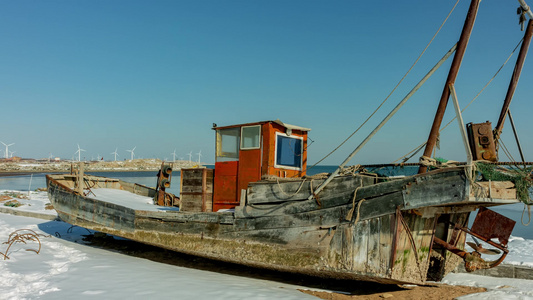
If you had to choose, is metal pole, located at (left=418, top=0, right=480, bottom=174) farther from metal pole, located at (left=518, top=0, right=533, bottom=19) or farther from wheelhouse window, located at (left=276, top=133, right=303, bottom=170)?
wheelhouse window, located at (left=276, top=133, right=303, bottom=170)

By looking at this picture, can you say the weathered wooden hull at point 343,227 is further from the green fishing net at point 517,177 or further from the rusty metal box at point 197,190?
the rusty metal box at point 197,190

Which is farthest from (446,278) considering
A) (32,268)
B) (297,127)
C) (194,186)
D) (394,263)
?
(32,268)

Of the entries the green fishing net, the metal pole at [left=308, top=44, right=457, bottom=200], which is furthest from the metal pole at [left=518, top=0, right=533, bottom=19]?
the green fishing net

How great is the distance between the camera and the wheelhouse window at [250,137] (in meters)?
8.27

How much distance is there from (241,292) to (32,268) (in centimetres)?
390

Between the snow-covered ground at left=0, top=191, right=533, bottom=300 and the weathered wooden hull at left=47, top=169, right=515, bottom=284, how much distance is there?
0.61 metres

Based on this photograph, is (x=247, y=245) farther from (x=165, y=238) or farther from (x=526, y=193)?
(x=526, y=193)

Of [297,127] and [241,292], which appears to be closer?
[241,292]

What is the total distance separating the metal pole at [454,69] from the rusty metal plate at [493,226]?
4.97ft

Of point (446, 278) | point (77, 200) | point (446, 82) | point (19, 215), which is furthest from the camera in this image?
point (19, 215)

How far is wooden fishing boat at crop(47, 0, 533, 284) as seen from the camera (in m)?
5.68

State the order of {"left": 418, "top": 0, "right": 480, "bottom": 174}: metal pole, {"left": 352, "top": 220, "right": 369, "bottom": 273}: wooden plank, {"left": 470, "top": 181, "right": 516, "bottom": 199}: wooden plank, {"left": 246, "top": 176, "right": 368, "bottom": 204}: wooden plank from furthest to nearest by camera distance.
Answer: {"left": 246, "top": 176, "right": 368, "bottom": 204}: wooden plank, {"left": 418, "top": 0, "right": 480, "bottom": 174}: metal pole, {"left": 352, "top": 220, "right": 369, "bottom": 273}: wooden plank, {"left": 470, "top": 181, "right": 516, "bottom": 199}: wooden plank

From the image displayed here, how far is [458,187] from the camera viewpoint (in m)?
5.20

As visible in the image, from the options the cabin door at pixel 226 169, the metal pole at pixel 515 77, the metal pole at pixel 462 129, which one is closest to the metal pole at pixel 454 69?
the metal pole at pixel 462 129
